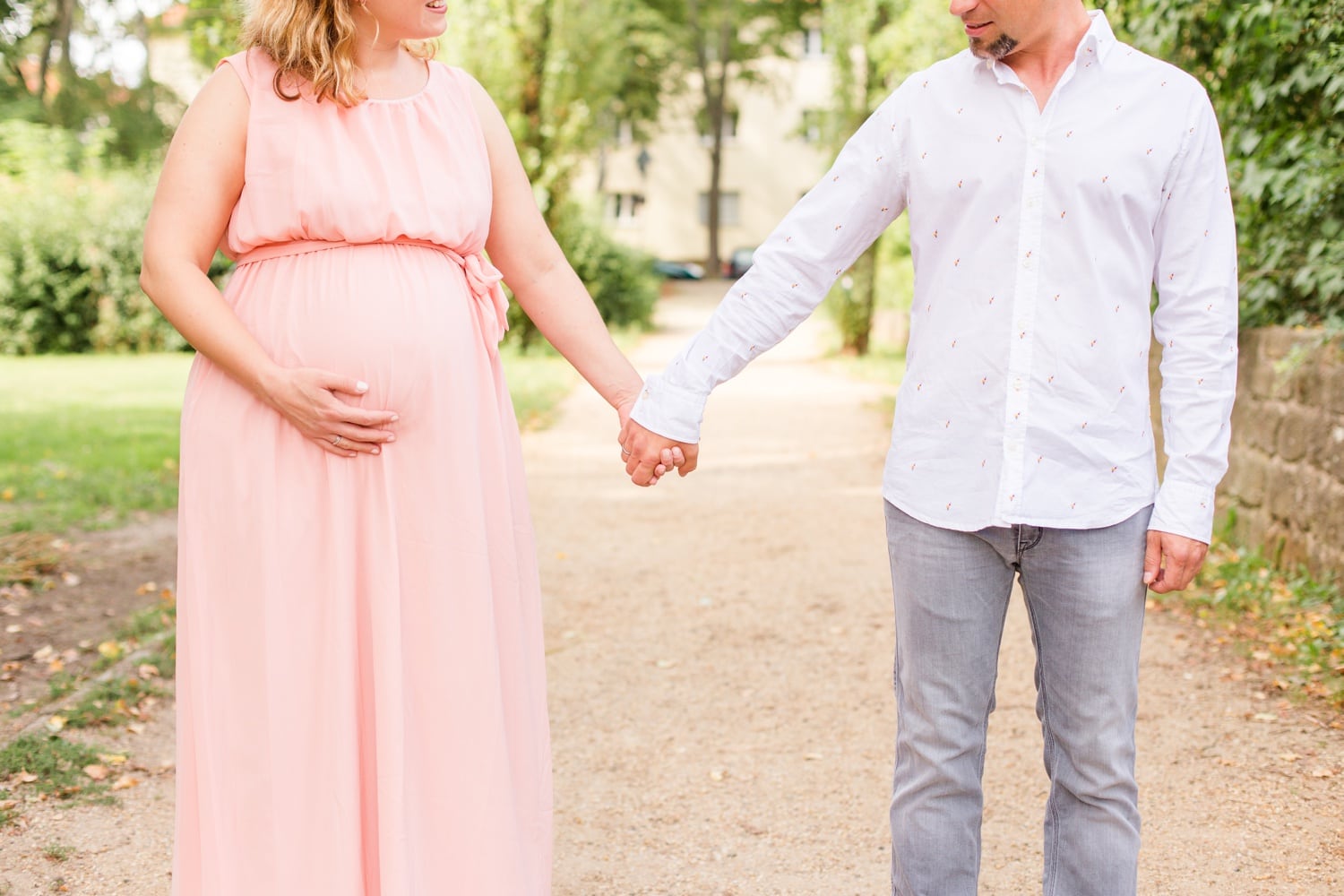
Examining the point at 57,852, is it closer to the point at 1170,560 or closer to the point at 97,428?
the point at 1170,560

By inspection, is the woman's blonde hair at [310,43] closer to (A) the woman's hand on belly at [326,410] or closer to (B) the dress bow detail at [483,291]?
(B) the dress bow detail at [483,291]

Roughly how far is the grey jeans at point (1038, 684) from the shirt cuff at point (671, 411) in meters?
0.42

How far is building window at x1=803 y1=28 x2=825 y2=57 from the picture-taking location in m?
44.7

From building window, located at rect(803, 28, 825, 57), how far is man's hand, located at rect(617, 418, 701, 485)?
4304 centimetres

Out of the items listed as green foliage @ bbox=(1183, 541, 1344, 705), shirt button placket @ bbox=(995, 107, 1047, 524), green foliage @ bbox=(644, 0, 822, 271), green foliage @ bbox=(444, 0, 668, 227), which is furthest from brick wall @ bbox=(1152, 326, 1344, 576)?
green foliage @ bbox=(644, 0, 822, 271)

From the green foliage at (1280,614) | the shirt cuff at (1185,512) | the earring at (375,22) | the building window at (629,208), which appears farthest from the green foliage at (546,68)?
the building window at (629,208)

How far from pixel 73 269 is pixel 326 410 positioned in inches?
749

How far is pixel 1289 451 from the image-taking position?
20.4 ft

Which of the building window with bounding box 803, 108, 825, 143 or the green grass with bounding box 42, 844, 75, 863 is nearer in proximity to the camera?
the green grass with bounding box 42, 844, 75, 863

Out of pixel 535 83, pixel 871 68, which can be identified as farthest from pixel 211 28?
pixel 871 68

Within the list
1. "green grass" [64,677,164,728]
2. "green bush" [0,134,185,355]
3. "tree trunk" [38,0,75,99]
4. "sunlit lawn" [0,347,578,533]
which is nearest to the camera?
"green grass" [64,677,164,728]

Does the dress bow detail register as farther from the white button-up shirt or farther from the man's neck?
the man's neck

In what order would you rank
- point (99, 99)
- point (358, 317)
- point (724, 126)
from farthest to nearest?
1. point (724, 126)
2. point (99, 99)
3. point (358, 317)

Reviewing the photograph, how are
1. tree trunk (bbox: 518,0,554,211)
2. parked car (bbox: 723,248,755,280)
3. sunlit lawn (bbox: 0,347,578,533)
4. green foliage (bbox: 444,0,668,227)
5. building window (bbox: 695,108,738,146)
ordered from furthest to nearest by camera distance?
building window (bbox: 695,108,738,146), parked car (bbox: 723,248,755,280), tree trunk (bbox: 518,0,554,211), green foliage (bbox: 444,0,668,227), sunlit lawn (bbox: 0,347,578,533)
